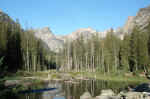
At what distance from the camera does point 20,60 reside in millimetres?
62125

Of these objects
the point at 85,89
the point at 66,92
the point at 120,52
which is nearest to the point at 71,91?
the point at 66,92

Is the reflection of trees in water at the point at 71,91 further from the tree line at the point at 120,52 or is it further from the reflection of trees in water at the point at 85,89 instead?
the tree line at the point at 120,52

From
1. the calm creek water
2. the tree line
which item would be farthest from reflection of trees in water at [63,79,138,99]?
the tree line

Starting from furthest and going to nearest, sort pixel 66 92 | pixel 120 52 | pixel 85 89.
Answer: pixel 120 52, pixel 85 89, pixel 66 92

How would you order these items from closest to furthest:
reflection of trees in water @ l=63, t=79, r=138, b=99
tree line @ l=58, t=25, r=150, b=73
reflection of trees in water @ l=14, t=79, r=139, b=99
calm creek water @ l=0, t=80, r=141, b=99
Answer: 1. calm creek water @ l=0, t=80, r=141, b=99
2. reflection of trees in water @ l=14, t=79, r=139, b=99
3. reflection of trees in water @ l=63, t=79, r=138, b=99
4. tree line @ l=58, t=25, r=150, b=73

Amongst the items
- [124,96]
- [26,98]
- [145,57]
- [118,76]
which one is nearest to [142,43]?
[145,57]

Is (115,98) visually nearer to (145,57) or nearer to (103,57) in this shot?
(145,57)

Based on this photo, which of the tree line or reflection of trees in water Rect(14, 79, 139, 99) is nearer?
reflection of trees in water Rect(14, 79, 139, 99)

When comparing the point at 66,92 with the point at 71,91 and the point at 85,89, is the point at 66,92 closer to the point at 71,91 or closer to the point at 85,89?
the point at 71,91

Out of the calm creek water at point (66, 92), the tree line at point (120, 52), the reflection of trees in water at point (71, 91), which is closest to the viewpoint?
the calm creek water at point (66, 92)

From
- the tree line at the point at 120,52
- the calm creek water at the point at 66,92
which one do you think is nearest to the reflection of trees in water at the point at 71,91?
the calm creek water at the point at 66,92

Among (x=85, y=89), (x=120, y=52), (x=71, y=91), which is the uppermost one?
(x=120, y=52)

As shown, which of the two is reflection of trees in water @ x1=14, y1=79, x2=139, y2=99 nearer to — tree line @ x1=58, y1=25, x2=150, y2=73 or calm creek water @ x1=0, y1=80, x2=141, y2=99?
calm creek water @ x1=0, y1=80, x2=141, y2=99

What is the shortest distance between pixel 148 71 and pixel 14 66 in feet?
152
